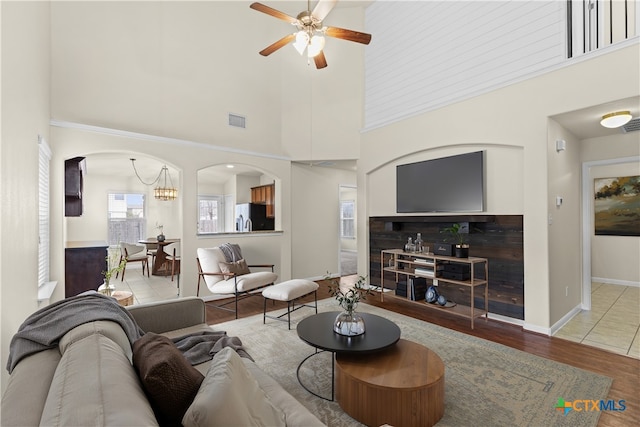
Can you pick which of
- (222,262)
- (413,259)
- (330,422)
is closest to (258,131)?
(222,262)

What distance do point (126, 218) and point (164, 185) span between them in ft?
4.23

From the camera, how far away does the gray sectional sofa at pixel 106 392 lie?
0.80 m

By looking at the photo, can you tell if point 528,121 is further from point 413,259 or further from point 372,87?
point 372,87

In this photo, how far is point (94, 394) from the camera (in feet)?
2.75

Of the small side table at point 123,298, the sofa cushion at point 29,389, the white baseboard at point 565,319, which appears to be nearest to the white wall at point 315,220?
the small side table at point 123,298

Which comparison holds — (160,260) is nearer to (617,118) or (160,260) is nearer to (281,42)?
(281,42)

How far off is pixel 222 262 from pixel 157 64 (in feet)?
10.3

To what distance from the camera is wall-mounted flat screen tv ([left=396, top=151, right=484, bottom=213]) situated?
405cm

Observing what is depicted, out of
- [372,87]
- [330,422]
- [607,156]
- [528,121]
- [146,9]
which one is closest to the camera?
[330,422]

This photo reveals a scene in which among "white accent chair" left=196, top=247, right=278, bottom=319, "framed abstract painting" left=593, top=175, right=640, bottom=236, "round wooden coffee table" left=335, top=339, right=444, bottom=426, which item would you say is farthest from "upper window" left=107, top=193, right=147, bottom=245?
"framed abstract painting" left=593, top=175, right=640, bottom=236

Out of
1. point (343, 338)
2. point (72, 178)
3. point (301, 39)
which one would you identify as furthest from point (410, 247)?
point (72, 178)

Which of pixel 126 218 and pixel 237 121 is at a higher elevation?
pixel 237 121

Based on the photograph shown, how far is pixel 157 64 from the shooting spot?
465cm

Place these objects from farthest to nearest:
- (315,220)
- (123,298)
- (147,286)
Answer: (315,220) → (147,286) → (123,298)
